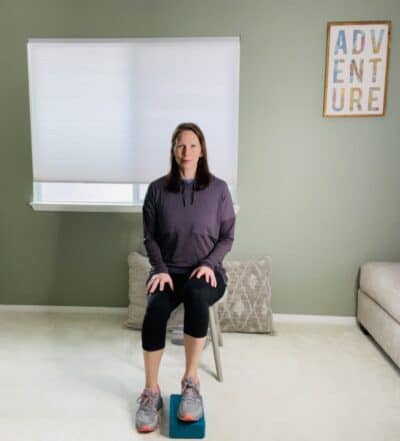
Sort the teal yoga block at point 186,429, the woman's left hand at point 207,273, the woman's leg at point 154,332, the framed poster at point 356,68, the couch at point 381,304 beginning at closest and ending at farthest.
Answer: the teal yoga block at point 186,429, the woman's leg at point 154,332, the woman's left hand at point 207,273, the couch at point 381,304, the framed poster at point 356,68

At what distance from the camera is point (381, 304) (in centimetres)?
229

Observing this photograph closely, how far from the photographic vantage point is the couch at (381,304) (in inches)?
83.8

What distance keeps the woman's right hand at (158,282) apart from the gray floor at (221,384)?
1.61ft

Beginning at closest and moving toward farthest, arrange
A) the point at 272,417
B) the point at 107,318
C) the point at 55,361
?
the point at 272,417 → the point at 55,361 → the point at 107,318

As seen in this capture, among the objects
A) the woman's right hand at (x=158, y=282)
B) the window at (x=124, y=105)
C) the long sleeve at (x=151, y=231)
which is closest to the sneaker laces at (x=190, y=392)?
the woman's right hand at (x=158, y=282)

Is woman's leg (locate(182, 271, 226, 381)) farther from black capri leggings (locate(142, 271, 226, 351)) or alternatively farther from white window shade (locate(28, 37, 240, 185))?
white window shade (locate(28, 37, 240, 185))

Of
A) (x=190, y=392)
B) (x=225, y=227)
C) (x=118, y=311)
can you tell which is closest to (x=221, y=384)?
(x=190, y=392)

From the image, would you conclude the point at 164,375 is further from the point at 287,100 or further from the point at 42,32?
the point at 42,32

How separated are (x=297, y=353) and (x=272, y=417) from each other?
2.04 ft

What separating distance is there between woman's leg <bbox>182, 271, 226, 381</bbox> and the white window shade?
1030mm

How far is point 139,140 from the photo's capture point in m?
2.64

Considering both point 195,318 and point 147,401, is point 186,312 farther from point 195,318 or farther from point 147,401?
point 147,401

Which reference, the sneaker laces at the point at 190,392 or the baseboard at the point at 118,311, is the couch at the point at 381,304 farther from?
the sneaker laces at the point at 190,392

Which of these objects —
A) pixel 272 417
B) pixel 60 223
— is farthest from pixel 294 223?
pixel 60 223
